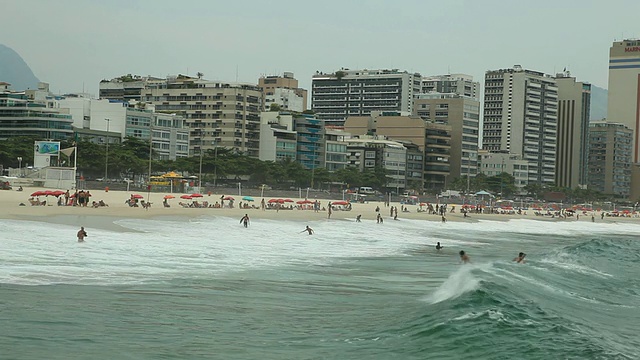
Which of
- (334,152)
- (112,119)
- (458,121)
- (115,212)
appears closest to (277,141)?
(334,152)

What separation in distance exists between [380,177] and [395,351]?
132 metres

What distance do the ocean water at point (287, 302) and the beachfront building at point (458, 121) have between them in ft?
446

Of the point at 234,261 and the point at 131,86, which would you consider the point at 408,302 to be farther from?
the point at 131,86

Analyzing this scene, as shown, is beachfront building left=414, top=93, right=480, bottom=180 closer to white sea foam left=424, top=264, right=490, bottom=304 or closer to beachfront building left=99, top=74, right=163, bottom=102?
beachfront building left=99, top=74, right=163, bottom=102

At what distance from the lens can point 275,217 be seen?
6462 centimetres

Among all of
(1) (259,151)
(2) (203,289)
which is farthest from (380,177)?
(2) (203,289)

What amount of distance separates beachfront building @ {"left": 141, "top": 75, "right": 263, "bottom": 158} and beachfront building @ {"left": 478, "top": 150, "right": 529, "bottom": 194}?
6435 cm

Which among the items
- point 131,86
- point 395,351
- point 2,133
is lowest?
point 395,351

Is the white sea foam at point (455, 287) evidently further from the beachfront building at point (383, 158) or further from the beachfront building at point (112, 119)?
the beachfront building at point (383, 158)

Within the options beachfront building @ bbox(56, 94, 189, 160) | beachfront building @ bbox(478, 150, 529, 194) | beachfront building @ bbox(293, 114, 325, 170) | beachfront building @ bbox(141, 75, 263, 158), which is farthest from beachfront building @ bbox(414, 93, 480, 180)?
beachfront building @ bbox(56, 94, 189, 160)

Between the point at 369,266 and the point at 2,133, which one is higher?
the point at 2,133

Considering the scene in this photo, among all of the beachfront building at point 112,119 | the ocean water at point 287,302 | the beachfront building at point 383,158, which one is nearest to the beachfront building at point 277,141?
the beachfront building at point 383,158

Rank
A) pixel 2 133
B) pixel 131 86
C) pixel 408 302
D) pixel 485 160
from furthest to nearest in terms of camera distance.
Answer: pixel 485 160 → pixel 131 86 → pixel 2 133 → pixel 408 302

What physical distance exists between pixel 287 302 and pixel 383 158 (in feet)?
438
